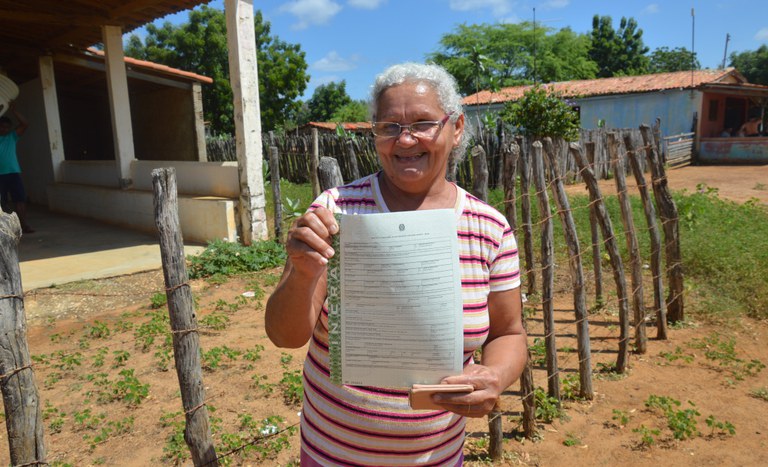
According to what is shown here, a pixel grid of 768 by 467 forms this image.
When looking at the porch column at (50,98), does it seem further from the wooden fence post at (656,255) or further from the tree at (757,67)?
the tree at (757,67)

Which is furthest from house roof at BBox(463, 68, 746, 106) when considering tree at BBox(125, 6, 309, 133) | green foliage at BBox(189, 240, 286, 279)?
green foliage at BBox(189, 240, 286, 279)

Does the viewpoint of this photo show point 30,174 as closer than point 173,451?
No

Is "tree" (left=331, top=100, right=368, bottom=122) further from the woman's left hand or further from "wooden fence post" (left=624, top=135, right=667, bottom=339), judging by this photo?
the woman's left hand

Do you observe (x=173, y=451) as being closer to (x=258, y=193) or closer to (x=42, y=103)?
(x=258, y=193)

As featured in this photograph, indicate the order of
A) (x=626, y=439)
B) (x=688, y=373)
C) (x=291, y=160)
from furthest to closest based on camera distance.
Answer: (x=291, y=160)
(x=688, y=373)
(x=626, y=439)

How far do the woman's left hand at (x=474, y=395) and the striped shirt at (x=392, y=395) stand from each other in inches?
6.5

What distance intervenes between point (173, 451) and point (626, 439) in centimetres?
271

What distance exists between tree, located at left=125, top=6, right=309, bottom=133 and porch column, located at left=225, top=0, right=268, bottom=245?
908 inches

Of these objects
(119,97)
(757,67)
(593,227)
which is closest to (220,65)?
(119,97)

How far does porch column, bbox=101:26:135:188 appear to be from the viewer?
8391 millimetres

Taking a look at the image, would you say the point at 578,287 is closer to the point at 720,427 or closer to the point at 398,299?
the point at 720,427

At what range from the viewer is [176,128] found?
1243 centimetres

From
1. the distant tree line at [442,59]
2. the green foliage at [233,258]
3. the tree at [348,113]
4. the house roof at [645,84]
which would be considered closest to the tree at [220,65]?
the distant tree line at [442,59]

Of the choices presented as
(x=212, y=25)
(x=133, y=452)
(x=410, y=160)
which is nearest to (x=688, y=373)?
(x=410, y=160)
